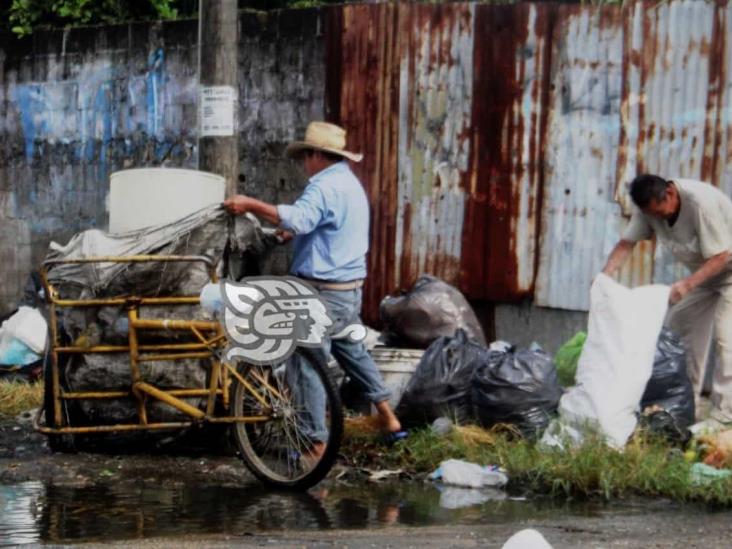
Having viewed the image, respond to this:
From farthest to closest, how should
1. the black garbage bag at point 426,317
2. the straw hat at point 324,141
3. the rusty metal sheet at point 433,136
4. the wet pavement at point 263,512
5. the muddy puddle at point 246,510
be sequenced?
1. the rusty metal sheet at point 433,136
2. the black garbage bag at point 426,317
3. the straw hat at point 324,141
4. the muddy puddle at point 246,510
5. the wet pavement at point 263,512

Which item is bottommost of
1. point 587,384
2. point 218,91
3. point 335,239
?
point 587,384

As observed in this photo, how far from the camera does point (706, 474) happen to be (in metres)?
6.30

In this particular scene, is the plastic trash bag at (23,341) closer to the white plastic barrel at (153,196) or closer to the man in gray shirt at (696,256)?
the white plastic barrel at (153,196)

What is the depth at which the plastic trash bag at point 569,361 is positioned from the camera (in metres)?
7.82

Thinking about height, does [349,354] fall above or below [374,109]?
below

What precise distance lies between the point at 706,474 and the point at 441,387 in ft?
4.99

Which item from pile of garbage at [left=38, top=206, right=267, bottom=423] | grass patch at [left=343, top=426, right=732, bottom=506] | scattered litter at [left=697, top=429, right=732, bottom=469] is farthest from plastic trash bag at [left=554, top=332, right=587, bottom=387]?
pile of garbage at [left=38, top=206, right=267, bottom=423]

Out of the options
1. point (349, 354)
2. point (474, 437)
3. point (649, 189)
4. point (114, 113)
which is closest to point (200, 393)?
point (349, 354)

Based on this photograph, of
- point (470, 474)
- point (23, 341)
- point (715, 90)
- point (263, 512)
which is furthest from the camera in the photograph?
point (23, 341)

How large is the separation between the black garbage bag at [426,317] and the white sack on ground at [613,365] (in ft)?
3.72

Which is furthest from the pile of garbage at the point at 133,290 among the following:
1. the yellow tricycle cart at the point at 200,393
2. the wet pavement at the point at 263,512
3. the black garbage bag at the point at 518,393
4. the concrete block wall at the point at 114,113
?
the concrete block wall at the point at 114,113

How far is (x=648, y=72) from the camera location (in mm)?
8633

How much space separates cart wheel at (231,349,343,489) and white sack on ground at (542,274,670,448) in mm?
1192

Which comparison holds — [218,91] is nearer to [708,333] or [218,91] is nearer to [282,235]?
[282,235]
